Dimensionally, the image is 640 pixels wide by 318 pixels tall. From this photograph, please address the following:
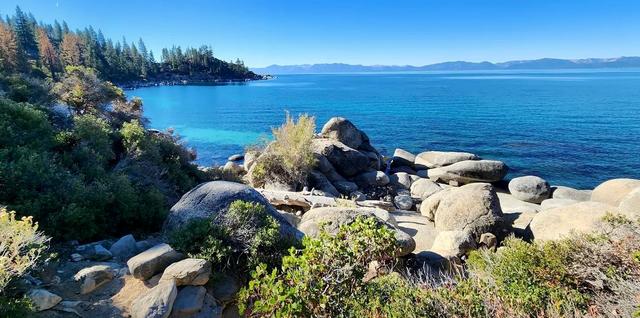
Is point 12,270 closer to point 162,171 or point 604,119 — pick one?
→ point 162,171

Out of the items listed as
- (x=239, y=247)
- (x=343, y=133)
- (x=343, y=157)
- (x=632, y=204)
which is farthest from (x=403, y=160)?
(x=239, y=247)

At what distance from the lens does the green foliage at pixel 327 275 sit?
160 inches

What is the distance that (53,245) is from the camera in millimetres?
6379

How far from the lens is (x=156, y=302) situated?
4.82 meters

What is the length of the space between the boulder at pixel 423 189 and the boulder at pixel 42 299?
52.3ft

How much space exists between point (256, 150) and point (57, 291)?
1538 cm

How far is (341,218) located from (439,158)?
16966 millimetres

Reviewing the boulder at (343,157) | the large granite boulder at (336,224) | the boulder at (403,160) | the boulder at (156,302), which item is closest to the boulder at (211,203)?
the large granite boulder at (336,224)

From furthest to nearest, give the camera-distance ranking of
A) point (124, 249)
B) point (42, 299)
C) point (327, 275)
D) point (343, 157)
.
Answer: point (343, 157) < point (124, 249) < point (42, 299) < point (327, 275)

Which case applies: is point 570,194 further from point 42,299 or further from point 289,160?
point 42,299

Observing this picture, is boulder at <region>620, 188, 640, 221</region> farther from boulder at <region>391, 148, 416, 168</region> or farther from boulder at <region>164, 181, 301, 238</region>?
boulder at <region>391, 148, 416, 168</region>

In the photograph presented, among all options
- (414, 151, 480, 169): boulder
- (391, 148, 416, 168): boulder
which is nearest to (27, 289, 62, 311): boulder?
(391, 148, 416, 168): boulder

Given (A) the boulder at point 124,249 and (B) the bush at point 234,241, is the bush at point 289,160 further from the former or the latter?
(B) the bush at point 234,241

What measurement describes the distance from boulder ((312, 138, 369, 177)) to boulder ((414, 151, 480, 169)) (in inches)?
233
